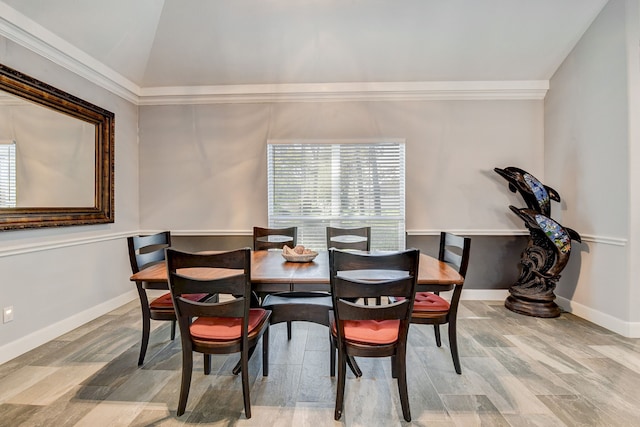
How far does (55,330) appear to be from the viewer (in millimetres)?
2701

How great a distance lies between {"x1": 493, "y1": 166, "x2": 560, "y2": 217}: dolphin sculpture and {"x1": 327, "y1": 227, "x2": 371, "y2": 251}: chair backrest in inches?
66.8

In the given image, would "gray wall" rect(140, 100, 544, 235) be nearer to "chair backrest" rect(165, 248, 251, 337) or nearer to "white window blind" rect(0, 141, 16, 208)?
"white window blind" rect(0, 141, 16, 208)

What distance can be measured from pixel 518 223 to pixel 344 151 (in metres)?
2.24

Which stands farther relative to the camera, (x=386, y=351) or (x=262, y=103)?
(x=262, y=103)

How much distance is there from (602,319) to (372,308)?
2.81 meters

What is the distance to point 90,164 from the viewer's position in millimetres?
3123

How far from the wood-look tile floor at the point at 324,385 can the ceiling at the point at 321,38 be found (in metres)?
2.66

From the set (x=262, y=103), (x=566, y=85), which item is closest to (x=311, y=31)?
(x=262, y=103)

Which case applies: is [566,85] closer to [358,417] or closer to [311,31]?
[311,31]

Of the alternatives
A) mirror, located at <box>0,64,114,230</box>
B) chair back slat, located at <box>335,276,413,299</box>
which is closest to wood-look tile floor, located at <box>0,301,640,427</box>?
chair back slat, located at <box>335,276,413,299</box>

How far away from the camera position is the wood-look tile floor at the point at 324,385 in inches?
66.9

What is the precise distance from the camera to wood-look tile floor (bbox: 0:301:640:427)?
5.58 feet

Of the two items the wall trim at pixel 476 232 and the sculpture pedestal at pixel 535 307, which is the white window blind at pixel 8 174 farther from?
the sculpture pedestal at pixel 535 307

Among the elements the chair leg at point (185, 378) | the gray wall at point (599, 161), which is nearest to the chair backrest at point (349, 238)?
the chair leg at point (185, 378)
